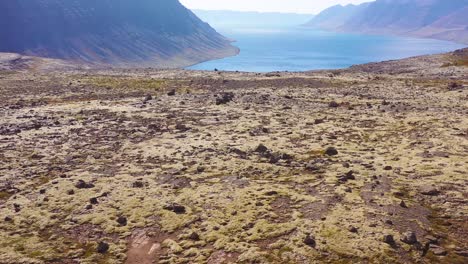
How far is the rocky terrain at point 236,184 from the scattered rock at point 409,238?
0.45 ft

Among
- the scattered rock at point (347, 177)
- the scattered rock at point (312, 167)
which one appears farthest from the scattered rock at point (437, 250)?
the scattered rock at point (312, 167)

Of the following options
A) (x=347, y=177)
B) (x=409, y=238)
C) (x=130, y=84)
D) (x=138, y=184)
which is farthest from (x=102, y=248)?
(x=130, y=84)

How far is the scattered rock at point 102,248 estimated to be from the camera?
1928 cm

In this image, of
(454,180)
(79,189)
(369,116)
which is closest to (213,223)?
(79,189)

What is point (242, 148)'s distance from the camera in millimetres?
33719

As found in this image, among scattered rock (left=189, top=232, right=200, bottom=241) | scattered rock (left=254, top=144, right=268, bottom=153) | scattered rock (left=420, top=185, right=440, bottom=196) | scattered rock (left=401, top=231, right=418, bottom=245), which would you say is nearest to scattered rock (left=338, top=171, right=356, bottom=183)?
scattered rock (left=420, top=185, right=440, bottom=196)

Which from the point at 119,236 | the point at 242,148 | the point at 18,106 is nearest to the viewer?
the point at 119,236

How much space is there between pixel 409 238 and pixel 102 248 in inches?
572

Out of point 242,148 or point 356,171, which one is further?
point 242,148

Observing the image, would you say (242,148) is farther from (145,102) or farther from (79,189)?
(145,102)

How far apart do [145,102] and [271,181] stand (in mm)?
34302

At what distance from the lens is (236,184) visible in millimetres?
26422

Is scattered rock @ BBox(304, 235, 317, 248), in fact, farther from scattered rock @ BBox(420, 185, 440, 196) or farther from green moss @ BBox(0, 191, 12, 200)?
green moss @ BBox(0, 191, 12, 200)

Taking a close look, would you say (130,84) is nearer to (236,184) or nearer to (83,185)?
(83,185)
